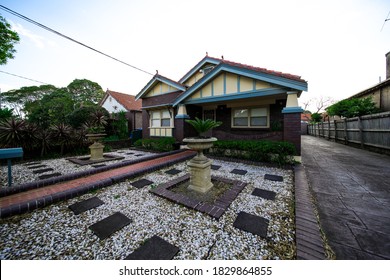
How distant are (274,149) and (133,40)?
1074cm

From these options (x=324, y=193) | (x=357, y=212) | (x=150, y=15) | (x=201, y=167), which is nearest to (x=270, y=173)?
(x=324, y=193)

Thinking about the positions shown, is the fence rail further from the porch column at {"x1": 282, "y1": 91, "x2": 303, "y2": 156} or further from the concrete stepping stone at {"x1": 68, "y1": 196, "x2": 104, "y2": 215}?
the concrete stepping stone at {"x1": 68, "y1": 196, "x2": 104, "y2": 215}

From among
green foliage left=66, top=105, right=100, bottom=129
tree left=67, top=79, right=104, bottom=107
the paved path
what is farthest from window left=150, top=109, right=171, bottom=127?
tree left=67, top=79, right=104, bottom=107

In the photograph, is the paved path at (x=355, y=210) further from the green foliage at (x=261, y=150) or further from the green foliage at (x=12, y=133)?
the green foliage at (x=12, y=133)

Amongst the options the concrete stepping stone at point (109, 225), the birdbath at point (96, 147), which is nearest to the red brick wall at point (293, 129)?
the concrete stepping stone at point (109, 225)

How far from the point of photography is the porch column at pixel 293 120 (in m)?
5.17

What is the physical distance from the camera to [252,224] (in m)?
2.17

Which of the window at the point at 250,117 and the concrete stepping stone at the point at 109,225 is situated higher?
the window at the point at 250,117

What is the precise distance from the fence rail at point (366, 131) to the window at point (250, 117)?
5391mm

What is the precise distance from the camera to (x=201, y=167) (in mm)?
3145

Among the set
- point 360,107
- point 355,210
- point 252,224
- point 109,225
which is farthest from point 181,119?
point 360,107

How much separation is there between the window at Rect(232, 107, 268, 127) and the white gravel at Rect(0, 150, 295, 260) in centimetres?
513

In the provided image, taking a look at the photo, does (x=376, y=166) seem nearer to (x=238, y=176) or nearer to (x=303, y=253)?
(x=238, y=176)

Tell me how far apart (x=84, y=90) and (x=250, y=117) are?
33.0m
